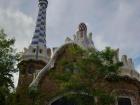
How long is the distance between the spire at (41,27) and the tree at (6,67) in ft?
34.0

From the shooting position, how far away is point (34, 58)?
22.9m

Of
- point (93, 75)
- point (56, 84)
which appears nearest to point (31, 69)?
point (56, 84)

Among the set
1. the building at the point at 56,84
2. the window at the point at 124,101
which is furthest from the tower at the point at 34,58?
the window at the point at 124,101

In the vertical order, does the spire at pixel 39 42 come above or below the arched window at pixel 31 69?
above

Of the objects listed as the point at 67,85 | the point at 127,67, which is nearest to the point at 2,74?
the point at 67,85

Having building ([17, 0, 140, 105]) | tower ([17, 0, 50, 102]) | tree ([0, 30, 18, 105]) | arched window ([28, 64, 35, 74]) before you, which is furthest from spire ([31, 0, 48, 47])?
tree ([0, 30, 18, 105])

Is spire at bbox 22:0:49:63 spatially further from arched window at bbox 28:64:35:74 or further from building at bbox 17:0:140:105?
building at bbox 17:0:140:105

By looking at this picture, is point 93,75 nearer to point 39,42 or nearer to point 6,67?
point 6,67

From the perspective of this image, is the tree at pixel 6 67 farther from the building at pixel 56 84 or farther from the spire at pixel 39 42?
the spire at pixel 39 42

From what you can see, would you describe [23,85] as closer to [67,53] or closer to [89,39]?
[67,53]

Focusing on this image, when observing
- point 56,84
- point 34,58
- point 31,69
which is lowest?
point 56,84

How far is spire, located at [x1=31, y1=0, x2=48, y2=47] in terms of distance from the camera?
27472 millimetres

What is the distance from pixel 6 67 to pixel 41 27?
1420 centimetres

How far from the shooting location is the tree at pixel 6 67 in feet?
50.8
